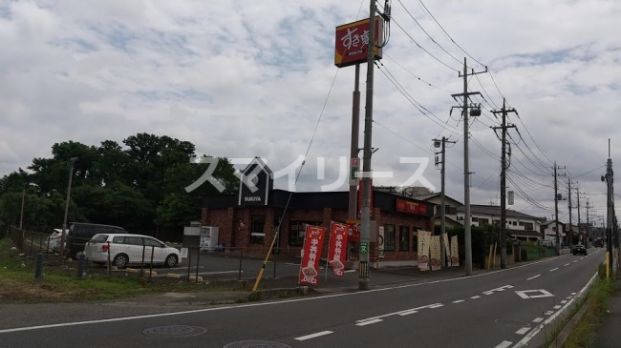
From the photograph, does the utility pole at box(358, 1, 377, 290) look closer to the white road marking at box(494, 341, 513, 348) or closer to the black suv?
the white road marking at box(494, 341, 513, 348)

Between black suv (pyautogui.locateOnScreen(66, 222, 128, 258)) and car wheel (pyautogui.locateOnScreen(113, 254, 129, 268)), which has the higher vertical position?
black suv (pyautogui.locateOnScreen(66, 222, 128, 258))

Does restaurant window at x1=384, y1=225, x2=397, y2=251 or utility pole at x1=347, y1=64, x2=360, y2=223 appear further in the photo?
restaurant window at x1=384, y1=225, x2=397, y2=251

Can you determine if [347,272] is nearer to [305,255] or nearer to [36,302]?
[305,255]

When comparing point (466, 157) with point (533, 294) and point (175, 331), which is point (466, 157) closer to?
point (533, 294)

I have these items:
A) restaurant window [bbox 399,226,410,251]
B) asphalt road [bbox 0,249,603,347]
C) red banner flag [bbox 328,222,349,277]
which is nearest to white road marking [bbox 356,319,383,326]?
asphalt road [bbox 0,249,603,347]

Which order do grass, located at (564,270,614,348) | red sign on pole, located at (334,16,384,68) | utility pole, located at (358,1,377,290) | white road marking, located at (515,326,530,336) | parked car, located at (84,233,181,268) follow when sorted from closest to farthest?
1. grass, located at (564,270,614,348)
2. white road marking, located at (515,326,530,336)
3. utility pole, located at (358,1,377,290)
4. parked car, located at (84,233,181,268)
5. red sign on pole, located at (334,16,384,68)

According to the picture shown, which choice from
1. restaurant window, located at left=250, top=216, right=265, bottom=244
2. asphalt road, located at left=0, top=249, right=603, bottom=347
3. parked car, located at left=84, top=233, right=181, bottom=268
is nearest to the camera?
asphalt road, located at left=0, top=249, right=603, bottom=347

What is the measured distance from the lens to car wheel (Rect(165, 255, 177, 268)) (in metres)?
22.8

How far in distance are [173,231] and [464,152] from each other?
33.2m

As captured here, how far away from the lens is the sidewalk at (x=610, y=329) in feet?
28.0

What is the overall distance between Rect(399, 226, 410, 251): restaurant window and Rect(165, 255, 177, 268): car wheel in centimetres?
1562

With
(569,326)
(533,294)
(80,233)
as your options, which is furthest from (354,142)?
(569,326)

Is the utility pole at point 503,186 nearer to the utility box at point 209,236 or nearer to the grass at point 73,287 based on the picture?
the utility box at point 209,236

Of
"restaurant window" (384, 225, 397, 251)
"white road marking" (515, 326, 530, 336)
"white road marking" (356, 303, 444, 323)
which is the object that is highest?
"restaurant window" (384, 225, 397, 251)
